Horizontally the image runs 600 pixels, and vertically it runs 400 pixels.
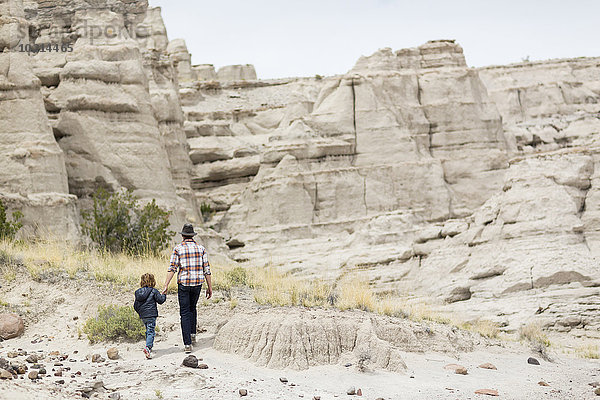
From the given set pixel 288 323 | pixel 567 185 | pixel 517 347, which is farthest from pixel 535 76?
pixel 288 323

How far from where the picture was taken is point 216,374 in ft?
31.3

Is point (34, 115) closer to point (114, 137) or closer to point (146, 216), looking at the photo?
point (114, 137)

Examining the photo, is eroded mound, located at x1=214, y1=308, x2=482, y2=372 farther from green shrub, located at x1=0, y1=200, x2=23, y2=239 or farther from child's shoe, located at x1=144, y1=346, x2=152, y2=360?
green shrub, located at x1=0, y1=200, x2=23, y2=239

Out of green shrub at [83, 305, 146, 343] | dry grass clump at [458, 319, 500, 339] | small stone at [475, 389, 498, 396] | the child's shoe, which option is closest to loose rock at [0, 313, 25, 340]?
green shrub at [83, 305, 146, 343]

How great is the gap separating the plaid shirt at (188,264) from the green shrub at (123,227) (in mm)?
9717

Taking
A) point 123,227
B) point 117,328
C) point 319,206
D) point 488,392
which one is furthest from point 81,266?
point 319,206

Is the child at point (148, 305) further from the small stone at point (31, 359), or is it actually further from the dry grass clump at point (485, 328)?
the dry grass clump at point (485, 328)

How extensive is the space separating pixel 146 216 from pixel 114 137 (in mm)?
4403

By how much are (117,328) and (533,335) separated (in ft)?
31.0

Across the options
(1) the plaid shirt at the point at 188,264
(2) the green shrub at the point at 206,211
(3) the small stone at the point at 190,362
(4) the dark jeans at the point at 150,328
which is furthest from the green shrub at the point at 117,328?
(2) the green shrub at the point at 206,211

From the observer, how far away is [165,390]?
8812 millimetres

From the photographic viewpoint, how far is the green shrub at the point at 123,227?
21.2 m

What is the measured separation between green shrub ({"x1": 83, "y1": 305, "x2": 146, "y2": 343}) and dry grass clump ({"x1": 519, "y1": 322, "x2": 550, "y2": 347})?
322 inches

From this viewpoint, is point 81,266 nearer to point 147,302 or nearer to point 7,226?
→ point 7,226
